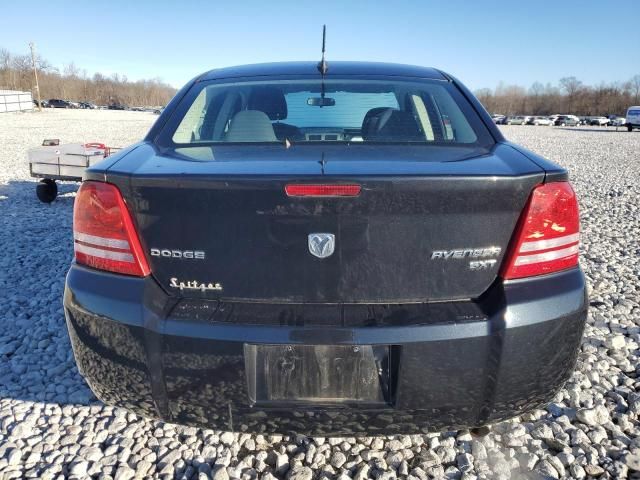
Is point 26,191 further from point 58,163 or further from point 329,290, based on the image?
point 329,290

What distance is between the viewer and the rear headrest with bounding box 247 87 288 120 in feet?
7.88

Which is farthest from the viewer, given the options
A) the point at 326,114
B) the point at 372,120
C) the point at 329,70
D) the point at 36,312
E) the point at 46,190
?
the point at 46,190

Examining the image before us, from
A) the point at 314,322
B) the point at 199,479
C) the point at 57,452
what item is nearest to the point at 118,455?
the point at 57,452

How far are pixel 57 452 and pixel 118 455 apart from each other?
0.85 ft

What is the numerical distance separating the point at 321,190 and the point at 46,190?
6428 mm

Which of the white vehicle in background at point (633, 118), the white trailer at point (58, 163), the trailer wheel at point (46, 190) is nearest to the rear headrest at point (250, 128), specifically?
the white trailer at point (58, 163)

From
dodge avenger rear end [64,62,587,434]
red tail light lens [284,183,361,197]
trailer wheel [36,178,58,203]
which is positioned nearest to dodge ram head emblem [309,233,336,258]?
dodge avenger rear end [64,62,587,434]

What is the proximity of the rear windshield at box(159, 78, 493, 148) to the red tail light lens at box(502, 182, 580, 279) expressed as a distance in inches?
18.4

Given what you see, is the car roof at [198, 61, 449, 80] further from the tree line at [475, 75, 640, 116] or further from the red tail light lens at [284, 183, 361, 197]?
the tree line at [475, 75, 640, 116]

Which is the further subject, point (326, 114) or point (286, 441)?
point (326, 114)

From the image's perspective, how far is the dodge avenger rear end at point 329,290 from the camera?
1.43 meters

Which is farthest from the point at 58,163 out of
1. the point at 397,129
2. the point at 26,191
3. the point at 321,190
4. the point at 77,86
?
the point at 77,86

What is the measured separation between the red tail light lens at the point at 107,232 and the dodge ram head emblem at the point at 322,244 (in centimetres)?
56

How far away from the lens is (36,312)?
3.22 meters
